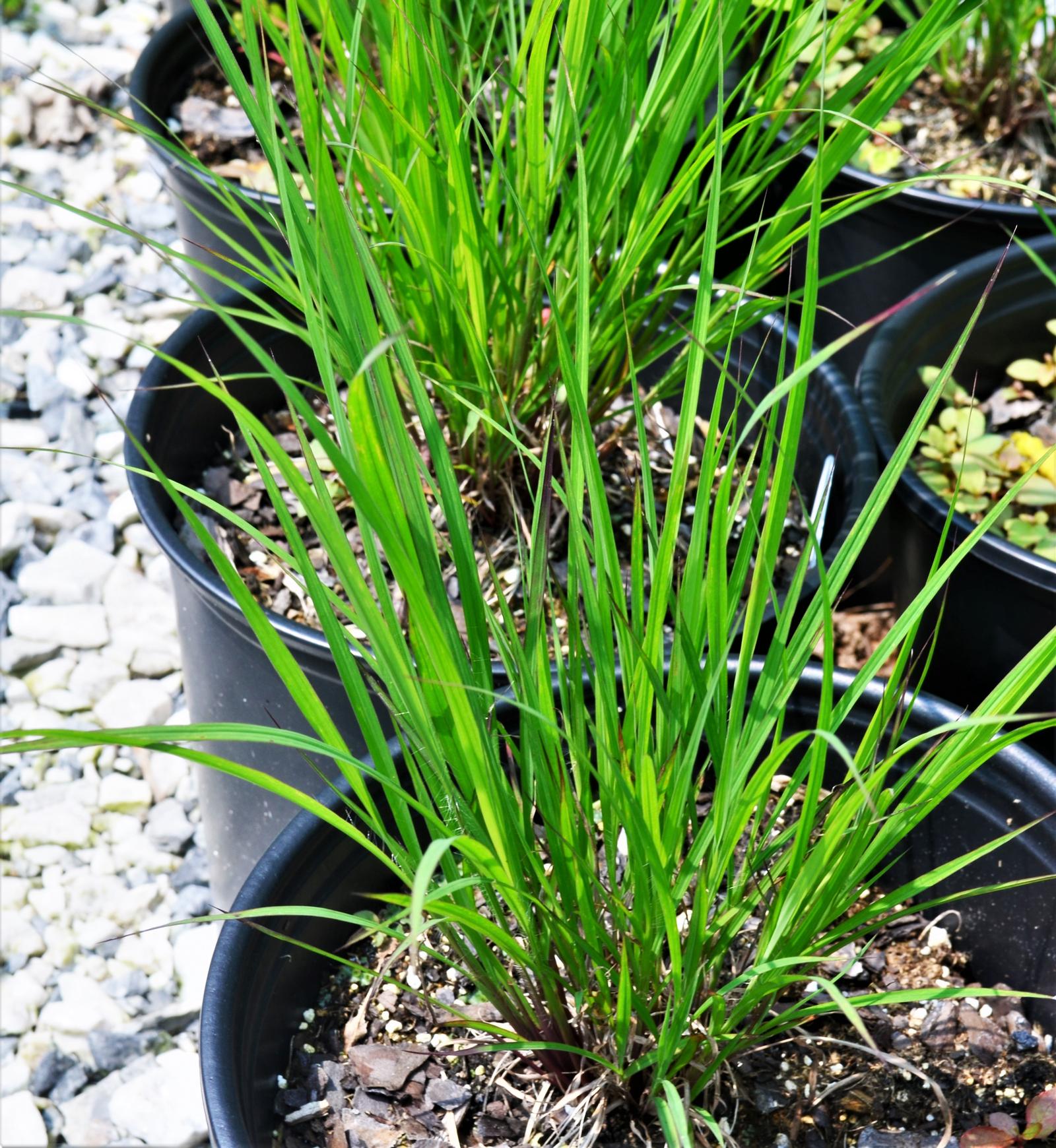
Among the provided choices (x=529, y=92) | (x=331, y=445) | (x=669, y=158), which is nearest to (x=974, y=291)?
(x=669, y=158)

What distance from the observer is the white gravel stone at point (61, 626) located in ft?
4.99

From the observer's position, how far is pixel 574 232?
3.22ft

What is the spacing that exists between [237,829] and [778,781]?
504 mm

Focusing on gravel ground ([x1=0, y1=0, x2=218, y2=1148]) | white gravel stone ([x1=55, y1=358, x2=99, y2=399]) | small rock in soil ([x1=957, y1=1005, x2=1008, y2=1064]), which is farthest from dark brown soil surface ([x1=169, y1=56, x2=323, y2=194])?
small rock in soil ([x1=957, y1=1005, x2=1008, y2=1064])

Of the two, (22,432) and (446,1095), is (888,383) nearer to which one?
(446,1095)

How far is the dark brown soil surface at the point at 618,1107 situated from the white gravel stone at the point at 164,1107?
401mm

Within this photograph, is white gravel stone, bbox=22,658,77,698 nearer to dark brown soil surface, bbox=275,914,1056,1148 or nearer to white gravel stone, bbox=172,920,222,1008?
white gravel stone, bbox=172,920,222,1008

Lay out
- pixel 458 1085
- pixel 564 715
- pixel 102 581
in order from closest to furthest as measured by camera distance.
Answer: pixel 564 715 → pixel 458 1085 → pixel 102 581

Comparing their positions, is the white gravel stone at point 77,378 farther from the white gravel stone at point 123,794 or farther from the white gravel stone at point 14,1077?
the white gravel stone at point 14,1077

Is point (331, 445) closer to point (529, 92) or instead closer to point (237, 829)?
point (529, 92)

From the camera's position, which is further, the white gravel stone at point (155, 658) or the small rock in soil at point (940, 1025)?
the white gravel stone at point (155, 658)

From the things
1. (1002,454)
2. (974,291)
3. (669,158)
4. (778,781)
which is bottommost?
(778,781)

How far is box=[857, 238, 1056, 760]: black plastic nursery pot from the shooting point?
41.8 inches

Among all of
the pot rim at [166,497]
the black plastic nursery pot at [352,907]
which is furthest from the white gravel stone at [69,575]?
the black plastic nursery pot at [352,907]
